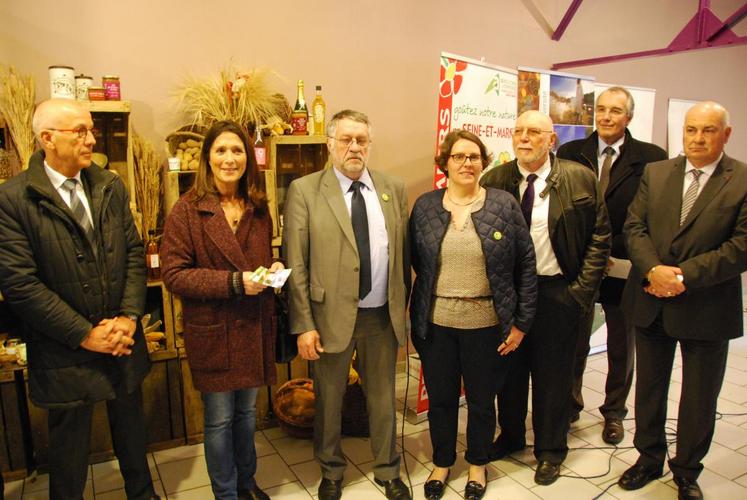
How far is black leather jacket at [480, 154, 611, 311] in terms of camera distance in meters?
2.57

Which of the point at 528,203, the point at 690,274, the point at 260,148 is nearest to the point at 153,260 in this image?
the point at 260,148

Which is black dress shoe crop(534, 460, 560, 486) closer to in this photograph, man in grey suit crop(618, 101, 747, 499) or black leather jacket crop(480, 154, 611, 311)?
man in grey suit crop(618, 101, 747, 499)

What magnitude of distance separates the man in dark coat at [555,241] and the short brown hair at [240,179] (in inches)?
44.0

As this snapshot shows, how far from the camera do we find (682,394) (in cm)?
262

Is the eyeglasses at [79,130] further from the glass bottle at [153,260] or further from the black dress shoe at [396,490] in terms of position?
the black dress shoe at [396,490]

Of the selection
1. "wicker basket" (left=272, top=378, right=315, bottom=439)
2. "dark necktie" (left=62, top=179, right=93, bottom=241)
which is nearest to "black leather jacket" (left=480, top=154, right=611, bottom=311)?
"wicker basket" (left=272, top=378, right=315, bottom=439)

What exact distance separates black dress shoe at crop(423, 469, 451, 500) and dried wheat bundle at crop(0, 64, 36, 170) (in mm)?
2396

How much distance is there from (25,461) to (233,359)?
4.49 feet

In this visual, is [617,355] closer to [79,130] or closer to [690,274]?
[690,274]

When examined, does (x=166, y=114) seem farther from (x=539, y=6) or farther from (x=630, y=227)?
(x=539, y=6)

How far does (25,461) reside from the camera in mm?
2814

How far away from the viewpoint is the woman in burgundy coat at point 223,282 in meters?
2.23

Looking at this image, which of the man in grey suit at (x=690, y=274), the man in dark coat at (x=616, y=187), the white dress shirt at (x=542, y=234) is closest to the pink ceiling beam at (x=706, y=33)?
the man in dark coat at (x=616, y=187)

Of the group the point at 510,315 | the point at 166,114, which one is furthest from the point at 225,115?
the point at 510,315
